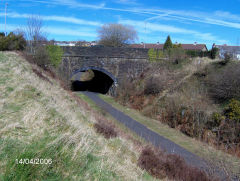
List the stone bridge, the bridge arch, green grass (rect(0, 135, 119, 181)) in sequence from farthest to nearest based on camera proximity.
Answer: the bridge arch, the stone bridge, green grass (rect(0, 135, 119, 181))

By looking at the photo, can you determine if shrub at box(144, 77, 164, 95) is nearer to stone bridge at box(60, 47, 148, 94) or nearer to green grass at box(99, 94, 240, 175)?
green grass at box(99, 94, 240, 175)

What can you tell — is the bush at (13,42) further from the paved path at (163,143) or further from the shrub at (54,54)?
the paved path at (163,143)

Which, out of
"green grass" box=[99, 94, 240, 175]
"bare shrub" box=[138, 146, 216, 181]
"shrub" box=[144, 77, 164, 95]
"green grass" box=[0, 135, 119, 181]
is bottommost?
"green grass" box=[99, 94, 240, 175]

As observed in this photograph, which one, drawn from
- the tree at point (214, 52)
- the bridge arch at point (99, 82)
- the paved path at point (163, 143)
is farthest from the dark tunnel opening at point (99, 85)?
the paved path at point (163, 143)

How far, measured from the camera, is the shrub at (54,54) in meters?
25.1

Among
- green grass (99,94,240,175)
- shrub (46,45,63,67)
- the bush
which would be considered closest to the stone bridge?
shrub (46,45,63,67)

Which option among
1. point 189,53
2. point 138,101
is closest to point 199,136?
point 138,101

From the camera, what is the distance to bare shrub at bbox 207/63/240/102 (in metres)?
16.5

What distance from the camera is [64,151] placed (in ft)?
12.7

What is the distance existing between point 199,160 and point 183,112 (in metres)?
6.57

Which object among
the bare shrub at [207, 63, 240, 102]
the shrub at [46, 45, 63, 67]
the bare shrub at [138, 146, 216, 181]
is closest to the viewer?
the bare shrub at [138, 146, 216, 181]

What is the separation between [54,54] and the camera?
25.3 metres

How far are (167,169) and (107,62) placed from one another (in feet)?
69.3

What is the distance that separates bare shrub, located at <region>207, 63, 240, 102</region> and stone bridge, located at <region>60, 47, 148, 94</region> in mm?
11775
